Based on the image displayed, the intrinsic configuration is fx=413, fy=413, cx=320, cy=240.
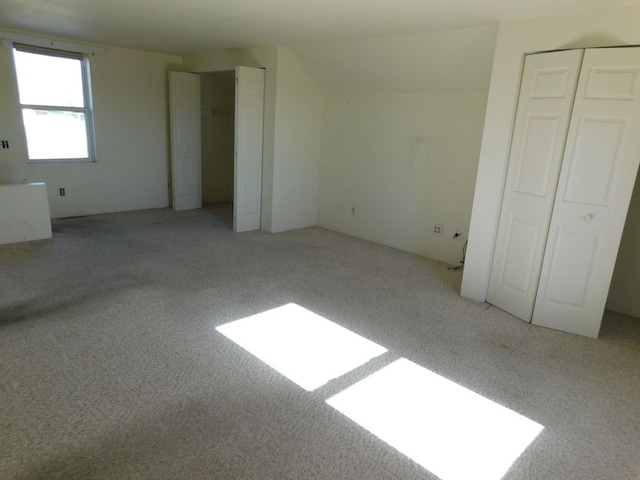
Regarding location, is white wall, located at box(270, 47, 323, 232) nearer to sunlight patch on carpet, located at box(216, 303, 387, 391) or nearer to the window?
sunlight patch on carpet, located at box(216, 303, 387, 391)

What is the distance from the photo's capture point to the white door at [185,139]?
19.5 ft

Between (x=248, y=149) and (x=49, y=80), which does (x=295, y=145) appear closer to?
(x=248, y=149)

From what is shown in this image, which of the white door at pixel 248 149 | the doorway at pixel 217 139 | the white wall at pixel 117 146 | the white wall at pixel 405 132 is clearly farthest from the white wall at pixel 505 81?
the white wall at pixel 117 146

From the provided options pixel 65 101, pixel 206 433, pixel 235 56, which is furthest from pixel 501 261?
pixel 65 101

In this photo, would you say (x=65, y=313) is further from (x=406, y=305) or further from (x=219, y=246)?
(x=406, y=305)

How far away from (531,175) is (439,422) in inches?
78.8

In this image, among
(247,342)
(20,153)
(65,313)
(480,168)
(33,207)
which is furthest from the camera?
(20,153)

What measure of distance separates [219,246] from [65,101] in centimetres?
293

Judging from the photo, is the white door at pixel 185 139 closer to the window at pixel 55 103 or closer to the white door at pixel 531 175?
the window at pixel 55 103

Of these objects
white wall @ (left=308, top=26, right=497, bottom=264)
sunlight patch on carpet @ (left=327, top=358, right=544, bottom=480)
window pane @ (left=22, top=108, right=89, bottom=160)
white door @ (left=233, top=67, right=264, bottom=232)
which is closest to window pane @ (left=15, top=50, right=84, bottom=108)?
window pane @ (left=22, top=108, right=89, bottom=160)

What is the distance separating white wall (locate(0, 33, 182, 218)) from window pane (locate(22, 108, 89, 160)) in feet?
0.45

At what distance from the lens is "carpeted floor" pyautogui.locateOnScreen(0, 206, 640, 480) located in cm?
181

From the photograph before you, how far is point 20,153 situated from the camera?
5.06 meters

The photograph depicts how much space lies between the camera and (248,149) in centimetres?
514
